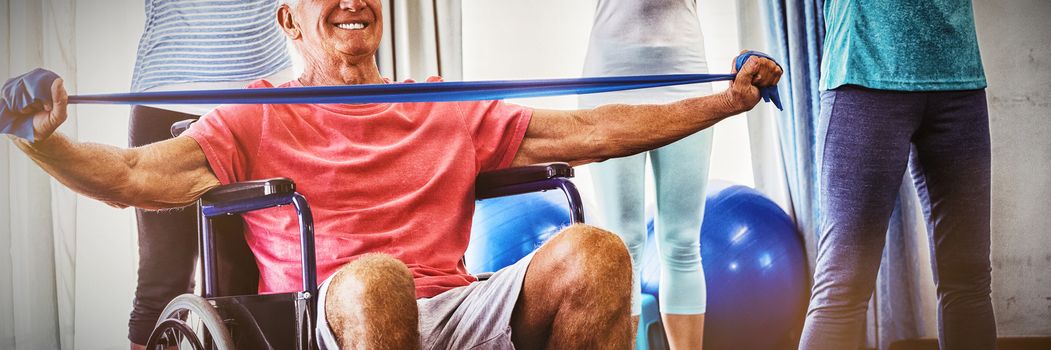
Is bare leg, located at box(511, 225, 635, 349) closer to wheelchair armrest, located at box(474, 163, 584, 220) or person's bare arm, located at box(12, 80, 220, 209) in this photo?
wheelchair armrest, located at box(474, 163, 584, 220)

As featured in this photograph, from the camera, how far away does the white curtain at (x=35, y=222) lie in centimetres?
254

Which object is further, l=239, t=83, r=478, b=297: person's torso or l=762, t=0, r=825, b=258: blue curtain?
l=762, t=0, r=825, b=258: blue curtain

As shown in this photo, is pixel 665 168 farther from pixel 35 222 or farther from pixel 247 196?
pixel 35 222

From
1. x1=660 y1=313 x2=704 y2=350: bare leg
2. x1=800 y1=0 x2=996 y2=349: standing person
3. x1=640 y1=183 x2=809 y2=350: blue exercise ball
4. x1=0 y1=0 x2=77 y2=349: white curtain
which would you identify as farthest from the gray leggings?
x1=0 y1=0 x2=77 y2=349: white curtain

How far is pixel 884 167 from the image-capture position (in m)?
1.86

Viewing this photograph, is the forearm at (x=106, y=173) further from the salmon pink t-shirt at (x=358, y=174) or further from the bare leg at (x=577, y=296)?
the bare leg at (x=577, y=296)

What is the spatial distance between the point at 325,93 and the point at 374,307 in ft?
1.69

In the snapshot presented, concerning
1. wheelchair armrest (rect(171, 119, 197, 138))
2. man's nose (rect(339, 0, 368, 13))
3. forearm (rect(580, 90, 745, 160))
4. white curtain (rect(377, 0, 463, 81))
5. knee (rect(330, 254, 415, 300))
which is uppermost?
white curtain (rect(377, 0, 463, 81))

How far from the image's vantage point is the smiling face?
1.69 meters

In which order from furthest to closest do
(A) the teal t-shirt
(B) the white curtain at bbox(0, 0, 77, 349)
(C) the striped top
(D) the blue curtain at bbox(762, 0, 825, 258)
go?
(D) the blue curtain at bbox(762, 0, 825, 258) → (B) the white curtain at bbox(0, 0, 77, 349) → (C) the striped top → (A) the teal t-shirt

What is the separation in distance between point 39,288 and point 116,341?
0.95 ft

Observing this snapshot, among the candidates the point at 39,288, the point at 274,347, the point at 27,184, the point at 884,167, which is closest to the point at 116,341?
the point at 39,288

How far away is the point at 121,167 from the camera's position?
1413 mm

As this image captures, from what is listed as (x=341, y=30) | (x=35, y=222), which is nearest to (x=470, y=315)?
(x=341, y=30)
